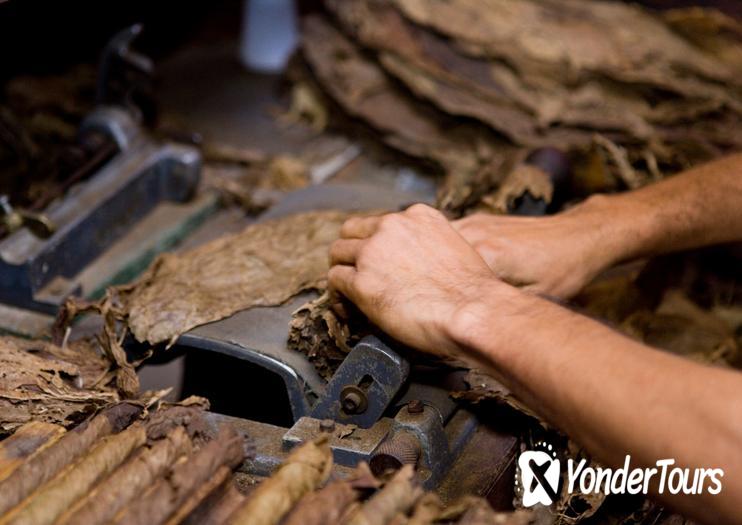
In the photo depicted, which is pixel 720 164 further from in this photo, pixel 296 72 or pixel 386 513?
pixel 296 72

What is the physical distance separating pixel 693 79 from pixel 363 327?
131 centimetres

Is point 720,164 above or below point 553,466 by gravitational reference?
above

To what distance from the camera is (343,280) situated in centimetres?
145

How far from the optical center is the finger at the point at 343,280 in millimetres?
1433

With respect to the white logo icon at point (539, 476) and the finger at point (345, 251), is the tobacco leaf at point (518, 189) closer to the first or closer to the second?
the finger at point (345, 251)

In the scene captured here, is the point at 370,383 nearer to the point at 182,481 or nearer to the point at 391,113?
the point at 182,481

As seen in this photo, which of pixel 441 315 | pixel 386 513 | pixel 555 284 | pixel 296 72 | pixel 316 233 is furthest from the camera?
pixel 296 72

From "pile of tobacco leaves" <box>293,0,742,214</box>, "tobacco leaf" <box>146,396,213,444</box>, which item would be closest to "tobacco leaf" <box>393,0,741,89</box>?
"pile of tobacco leaves" <box>293,0,742,214</box>

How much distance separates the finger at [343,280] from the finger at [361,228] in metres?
0.07

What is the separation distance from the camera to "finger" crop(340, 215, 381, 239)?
1514 mm

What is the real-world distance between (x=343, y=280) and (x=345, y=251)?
6cm

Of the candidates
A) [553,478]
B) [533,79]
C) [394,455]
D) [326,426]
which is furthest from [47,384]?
[533,79]

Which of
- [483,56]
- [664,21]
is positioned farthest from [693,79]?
[483,56]

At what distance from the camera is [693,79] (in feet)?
7.73
